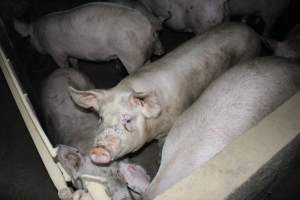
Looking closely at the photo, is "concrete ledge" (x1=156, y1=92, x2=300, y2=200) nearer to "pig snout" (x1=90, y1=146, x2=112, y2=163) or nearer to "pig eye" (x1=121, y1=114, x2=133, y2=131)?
"pig snout" (x1=90, y1=146, x2=112, y2=163)

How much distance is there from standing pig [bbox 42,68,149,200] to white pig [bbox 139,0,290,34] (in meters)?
1.60

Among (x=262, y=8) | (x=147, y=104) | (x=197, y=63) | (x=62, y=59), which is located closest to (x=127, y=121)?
(x=147, y=104)

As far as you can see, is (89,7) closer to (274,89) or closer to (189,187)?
(274,89)

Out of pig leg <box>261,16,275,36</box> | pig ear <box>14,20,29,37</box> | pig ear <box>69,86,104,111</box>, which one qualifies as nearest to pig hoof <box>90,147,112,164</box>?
pig ear <box>69,86,104,111</box>

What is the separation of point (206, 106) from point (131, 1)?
2.91m

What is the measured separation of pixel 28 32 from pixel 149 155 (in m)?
2.53

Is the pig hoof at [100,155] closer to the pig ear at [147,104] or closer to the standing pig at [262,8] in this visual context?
the pig ear at [147,104]

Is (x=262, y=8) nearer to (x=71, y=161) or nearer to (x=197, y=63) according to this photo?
Answer: (x=197, y=63)

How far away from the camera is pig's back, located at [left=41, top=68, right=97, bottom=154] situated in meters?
3.51

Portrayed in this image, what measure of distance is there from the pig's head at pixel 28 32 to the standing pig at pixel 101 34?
0.27 metres

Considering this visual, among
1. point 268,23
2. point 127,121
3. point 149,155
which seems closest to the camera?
point 127,121

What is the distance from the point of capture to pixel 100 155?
266 centimetres

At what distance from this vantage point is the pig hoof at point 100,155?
8.72 ft

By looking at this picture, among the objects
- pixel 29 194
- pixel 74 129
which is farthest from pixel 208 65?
pixel 29 194
